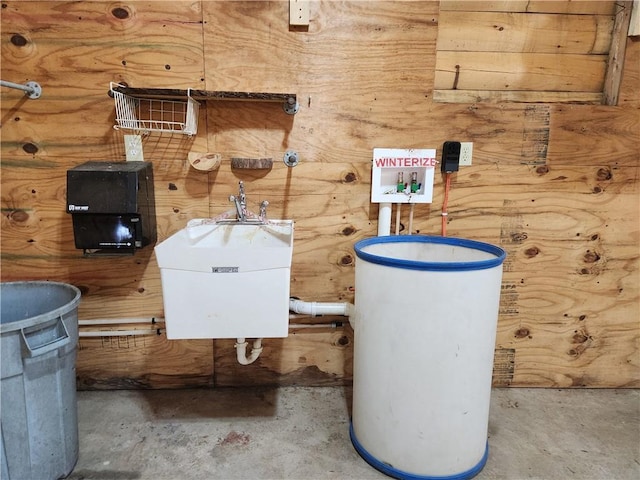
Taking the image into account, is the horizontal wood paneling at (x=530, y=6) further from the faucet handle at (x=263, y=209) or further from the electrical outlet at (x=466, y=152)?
the faucet handle at (x=263, y=209)

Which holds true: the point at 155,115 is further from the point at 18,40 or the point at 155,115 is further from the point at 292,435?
the point at 292,435

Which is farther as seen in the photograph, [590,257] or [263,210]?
[590,257]

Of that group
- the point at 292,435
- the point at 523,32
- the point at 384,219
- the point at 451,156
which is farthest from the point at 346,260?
the point at 523,32

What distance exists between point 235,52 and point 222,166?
47cm

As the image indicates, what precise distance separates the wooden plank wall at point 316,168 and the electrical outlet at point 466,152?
0.05m

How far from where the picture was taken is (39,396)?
1239 mm

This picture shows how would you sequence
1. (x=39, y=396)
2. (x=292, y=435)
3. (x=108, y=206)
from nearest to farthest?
(x=39, y=396)
(x=108, y=206)
(x=292, y=435)

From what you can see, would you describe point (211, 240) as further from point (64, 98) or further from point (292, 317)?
point (64, 98)

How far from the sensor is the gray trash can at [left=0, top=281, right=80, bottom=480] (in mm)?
1166

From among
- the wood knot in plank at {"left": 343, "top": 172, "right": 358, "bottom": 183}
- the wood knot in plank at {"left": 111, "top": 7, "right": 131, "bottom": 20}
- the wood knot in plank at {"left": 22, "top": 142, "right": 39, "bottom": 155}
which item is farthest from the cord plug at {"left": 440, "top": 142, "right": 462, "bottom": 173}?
the wood knot in plank at {"left": 22, "top": 142, "right": 39, "bottom": 155}

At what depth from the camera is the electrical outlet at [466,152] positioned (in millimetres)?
1735

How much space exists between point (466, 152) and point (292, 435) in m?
1.41

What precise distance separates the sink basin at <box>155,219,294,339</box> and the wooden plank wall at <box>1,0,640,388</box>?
538mm

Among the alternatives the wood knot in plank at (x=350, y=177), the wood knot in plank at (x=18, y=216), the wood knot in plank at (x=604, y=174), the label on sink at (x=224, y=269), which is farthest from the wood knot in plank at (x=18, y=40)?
the wood knot in plank at (x=604, y=174)
